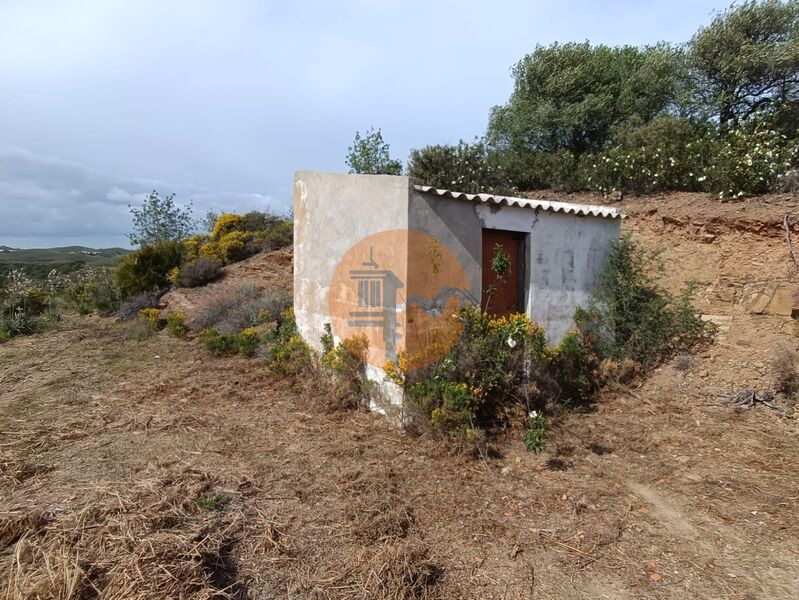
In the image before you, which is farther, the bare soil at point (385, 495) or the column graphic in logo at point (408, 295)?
the column graphic in logo at point (408, 295)

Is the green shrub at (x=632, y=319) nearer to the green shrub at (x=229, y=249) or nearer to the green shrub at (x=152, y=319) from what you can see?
the green shrub at (x=152, y=319)

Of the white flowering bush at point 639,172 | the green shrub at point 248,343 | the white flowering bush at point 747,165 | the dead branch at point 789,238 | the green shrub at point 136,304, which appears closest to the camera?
the dead branch at point 789,238

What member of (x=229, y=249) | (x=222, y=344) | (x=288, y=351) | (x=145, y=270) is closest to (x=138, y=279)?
(x=145, y=270)

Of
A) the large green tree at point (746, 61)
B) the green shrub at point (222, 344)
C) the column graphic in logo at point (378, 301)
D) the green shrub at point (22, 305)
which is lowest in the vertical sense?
the green shrub at point (222, 344)

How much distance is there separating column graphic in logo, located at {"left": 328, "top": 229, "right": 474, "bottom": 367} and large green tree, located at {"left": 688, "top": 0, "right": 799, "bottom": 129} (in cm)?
1152

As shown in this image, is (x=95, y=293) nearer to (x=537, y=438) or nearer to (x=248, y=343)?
(x=248, y=343)

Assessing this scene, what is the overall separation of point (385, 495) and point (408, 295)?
204 centimetres

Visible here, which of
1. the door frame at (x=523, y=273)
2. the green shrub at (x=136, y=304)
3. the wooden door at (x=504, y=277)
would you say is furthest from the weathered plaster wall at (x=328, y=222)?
the green shrub at (x=136, y=304)

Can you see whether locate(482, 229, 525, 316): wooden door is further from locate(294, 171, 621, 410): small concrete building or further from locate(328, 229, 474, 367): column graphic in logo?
locate(328, 229, 474, 367): column graphic in logo

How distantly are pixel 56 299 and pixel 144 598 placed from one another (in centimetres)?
1432

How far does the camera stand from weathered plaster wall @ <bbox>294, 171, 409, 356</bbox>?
200 inches

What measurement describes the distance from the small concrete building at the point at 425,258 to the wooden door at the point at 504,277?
13 millimetres

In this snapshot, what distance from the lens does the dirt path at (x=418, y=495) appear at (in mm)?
2887

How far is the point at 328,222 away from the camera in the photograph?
246 inches
